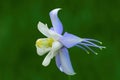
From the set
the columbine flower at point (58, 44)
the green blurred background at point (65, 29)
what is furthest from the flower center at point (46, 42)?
the green blurred background at point (65, 29)

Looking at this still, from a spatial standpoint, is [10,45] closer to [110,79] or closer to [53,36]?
[110,79]

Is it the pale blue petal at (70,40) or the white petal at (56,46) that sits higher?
the pale blue petal at (70,40)

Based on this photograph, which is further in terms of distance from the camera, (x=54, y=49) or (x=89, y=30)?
(x=89, y=30)

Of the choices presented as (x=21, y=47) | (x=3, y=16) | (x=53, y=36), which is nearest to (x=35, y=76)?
(x=21, y=47)

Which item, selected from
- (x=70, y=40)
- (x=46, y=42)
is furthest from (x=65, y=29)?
(x=70, y=40)

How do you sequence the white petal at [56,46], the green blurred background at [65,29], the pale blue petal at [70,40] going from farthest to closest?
1. the green blurred background at [65,29]
2. the white petal at [56,46]
3. the pale blue petal at [70,40]

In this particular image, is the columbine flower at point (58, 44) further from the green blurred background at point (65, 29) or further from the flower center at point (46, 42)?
the green blurred background at point (65, 29)
